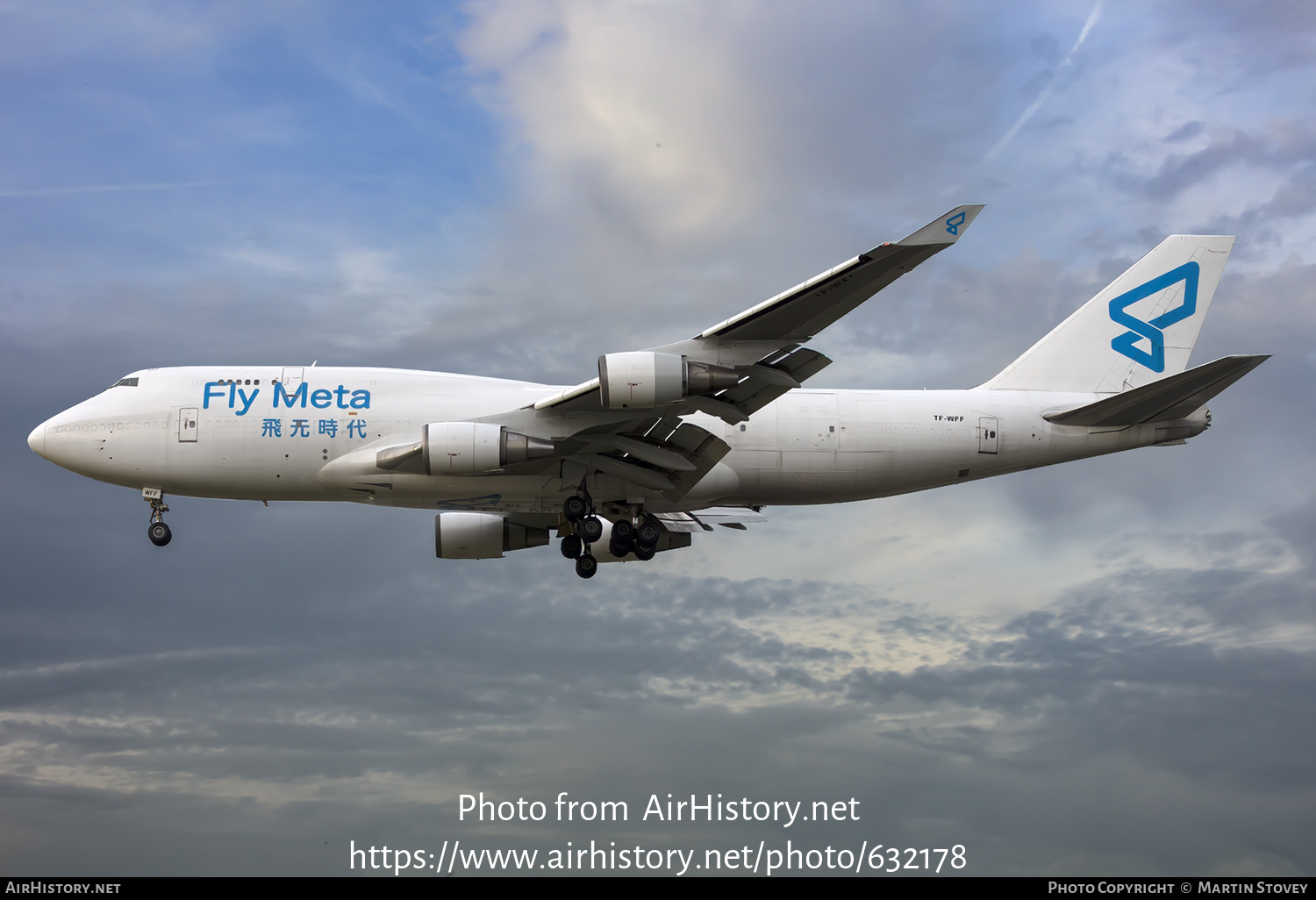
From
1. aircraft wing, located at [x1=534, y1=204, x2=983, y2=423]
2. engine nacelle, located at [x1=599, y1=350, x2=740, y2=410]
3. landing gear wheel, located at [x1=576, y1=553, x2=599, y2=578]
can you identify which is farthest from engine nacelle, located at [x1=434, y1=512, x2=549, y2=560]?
engine nacelle, located at [x1=599, y1=350, x2=740, y2=410]

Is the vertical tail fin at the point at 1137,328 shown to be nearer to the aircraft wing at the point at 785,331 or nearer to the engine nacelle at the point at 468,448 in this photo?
the aircraft wing at the point at 785,331

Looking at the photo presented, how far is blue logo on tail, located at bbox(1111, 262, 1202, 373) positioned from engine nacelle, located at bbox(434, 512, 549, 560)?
1741 centimetres

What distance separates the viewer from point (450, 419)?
27016 millimetres

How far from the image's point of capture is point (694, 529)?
31.7 metres

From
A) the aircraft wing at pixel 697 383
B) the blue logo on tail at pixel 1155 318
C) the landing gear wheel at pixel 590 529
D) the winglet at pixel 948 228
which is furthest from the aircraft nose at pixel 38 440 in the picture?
the blue logo on tail at pixel 1155 318

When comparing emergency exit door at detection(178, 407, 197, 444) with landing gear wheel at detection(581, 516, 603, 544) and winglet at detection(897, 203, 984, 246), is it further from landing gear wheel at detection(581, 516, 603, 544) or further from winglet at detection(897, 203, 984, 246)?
winglet at detection(897, 203, 984, 246)

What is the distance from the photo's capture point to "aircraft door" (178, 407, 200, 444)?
2653 centimetres

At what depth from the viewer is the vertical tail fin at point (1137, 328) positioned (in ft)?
98.9

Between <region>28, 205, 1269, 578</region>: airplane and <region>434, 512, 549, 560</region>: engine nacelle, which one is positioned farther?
<region>434, 512, 549, 560</region>: engine nacelle

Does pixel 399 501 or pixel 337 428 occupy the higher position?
pixel 337 428

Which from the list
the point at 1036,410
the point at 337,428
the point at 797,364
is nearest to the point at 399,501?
the point at 337,428

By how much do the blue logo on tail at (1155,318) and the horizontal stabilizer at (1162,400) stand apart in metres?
3.37

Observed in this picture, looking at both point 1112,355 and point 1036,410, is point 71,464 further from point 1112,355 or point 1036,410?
point 1112,355

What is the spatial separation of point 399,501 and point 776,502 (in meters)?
9.68
